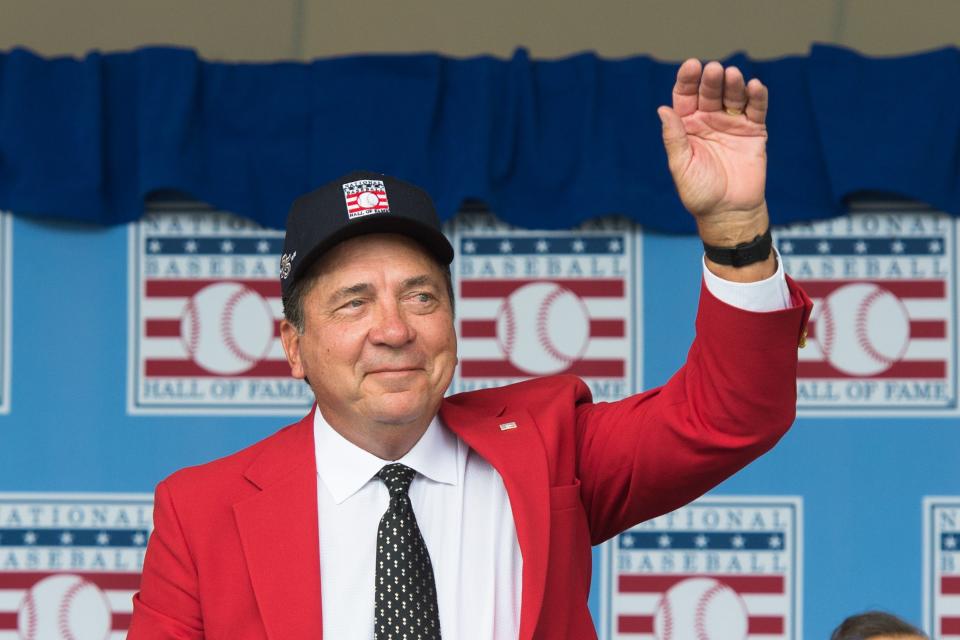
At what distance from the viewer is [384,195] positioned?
149cm

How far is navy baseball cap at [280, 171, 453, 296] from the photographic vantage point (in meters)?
1.46

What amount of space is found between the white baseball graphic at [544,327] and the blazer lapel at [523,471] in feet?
3.87

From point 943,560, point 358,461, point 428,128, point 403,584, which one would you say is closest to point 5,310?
point 428,128

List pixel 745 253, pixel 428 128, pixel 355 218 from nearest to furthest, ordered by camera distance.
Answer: pixel 745 253 < pixel 355 218 < pixel 428 128

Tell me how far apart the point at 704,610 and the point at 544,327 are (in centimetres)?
Result: 71

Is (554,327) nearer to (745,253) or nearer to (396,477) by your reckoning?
(396,477)

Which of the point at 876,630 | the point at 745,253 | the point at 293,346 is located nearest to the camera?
the point at 745,253

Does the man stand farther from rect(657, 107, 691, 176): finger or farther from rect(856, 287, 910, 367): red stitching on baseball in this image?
rect(856, 287, 910, 367): red stitching on baseball

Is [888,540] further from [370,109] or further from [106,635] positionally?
[106,635]

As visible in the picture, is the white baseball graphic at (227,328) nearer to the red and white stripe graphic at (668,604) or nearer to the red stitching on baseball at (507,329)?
the red stitching on baseball at (507,329)

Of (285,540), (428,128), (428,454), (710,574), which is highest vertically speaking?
(428,128)

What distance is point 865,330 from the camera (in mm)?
2766

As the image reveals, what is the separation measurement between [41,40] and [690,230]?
1548mm

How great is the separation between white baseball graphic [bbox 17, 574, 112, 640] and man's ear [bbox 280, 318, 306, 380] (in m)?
1.49
